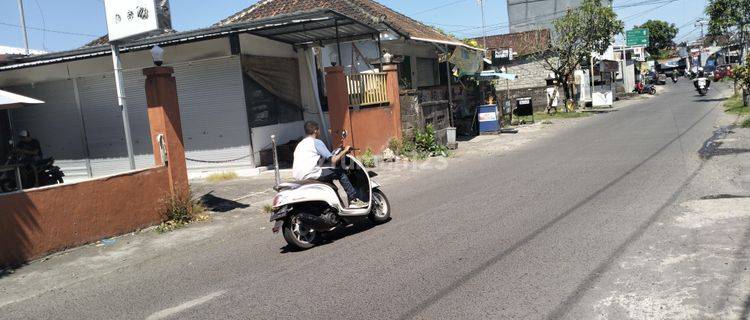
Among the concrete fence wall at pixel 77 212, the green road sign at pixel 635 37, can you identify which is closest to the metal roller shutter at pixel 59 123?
the concrete fence wall at pixel 77 212

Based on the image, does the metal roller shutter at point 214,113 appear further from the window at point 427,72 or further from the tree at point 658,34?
the tree at point 658,34

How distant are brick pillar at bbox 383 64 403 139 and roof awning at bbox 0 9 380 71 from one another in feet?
3.29

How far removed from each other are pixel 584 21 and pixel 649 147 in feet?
55.0

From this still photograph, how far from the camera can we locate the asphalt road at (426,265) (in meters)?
4.93

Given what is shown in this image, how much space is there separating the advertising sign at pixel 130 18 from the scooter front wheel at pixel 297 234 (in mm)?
4508

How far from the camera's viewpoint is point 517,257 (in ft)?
19.4

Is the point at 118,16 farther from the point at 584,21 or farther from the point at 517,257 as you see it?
the point at 584,21

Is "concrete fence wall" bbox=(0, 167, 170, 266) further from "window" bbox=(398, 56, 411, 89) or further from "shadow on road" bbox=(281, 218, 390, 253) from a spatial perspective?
"window" bbox=(398, 56, 411, 89)

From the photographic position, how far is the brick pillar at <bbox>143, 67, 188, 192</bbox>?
978 cm

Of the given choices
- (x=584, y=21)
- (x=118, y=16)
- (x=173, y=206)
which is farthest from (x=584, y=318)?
(x=584, y=21)

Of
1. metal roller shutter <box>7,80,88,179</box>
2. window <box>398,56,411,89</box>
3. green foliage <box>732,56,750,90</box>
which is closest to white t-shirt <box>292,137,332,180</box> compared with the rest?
metal roller shutter <box>7,80,88,179</box>

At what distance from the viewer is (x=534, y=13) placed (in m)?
42.6

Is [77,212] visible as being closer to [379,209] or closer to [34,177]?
[379,209]

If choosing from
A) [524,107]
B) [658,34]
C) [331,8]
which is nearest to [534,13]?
[524,107]
